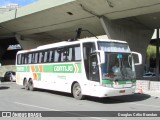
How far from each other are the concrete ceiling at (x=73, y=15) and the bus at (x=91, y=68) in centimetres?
942

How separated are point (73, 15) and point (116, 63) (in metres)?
18.1

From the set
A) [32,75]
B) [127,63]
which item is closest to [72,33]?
[32,75]

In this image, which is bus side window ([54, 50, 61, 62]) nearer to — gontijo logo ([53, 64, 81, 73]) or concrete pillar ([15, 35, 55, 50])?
gontijo logo ([53, 64, 81, 73])

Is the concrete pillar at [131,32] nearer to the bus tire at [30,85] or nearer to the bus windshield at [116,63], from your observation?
the bus tire at [30,85]

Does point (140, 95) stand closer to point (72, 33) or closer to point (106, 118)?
point (106, 118)

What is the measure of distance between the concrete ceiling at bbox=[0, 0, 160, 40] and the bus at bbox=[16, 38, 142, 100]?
30.9 feet

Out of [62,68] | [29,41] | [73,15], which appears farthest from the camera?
[29,41]

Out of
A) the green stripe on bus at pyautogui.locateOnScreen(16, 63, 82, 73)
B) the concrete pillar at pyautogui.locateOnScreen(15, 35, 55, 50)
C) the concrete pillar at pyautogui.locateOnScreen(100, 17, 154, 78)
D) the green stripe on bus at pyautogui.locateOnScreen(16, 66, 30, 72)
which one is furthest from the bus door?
the concrete pillar at pyautogui.locateOnScreen(15, 35, 55, 50)

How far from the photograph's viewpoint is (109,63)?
15.6 m

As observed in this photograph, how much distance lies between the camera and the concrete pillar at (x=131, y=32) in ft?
104

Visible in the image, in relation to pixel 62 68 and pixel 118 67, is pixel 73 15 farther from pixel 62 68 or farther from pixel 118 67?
pixel 118 67

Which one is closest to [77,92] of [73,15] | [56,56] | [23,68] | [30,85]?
[56,56]

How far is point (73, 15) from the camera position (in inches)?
1305

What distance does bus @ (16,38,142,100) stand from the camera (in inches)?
608
